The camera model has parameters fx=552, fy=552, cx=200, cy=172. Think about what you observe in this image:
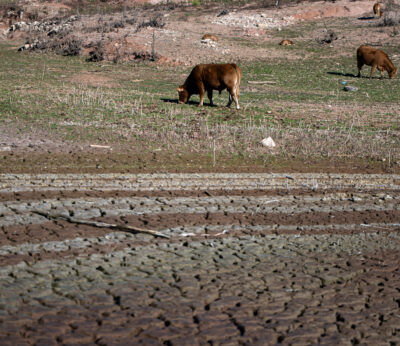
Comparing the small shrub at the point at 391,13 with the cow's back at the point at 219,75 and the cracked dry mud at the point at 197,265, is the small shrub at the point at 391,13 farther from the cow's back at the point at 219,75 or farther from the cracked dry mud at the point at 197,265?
the cracked dry mud at the point at 197,265

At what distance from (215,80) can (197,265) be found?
10516mm

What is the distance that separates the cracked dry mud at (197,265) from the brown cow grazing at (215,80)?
713 centimetres

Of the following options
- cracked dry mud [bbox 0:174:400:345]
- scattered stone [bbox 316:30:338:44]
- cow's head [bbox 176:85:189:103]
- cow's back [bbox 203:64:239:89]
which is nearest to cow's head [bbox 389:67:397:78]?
scattered stone [bbox 316:30:338:44]

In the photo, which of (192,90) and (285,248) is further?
(192,90)

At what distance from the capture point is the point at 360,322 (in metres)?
4.34

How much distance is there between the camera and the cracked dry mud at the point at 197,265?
13.5 feet

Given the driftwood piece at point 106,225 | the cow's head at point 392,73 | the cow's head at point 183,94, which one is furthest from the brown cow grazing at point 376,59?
the driftwood piece at point 106,225

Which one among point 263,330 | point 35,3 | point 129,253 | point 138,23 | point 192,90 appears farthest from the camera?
point 35,3

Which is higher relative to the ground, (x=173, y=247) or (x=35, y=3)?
(x=35, y=3)

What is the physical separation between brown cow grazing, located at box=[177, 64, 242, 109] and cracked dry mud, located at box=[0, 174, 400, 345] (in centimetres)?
713

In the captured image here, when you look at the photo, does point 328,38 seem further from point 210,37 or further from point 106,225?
point 106,225

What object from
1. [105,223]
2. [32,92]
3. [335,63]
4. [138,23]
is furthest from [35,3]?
[105,223]

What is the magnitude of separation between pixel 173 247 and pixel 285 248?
3.89ft

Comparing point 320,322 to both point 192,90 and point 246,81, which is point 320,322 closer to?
point 192,90
